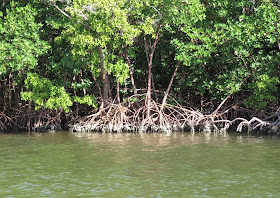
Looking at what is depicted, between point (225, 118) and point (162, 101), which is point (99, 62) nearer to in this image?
point (162, 101)

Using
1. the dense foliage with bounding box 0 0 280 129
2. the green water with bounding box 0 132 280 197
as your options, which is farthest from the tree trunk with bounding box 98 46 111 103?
the green water with bounding box 0 132 280 197

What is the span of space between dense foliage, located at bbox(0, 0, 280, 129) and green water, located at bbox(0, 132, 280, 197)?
2198mm

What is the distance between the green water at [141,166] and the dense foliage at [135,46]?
2198mm

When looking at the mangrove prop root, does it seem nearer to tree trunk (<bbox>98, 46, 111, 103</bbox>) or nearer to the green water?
tree trunk (<bbox>98, 46, 111, 103</bbox>)

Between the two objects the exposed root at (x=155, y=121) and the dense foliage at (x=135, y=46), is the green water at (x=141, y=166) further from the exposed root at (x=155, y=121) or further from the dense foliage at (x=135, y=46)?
the dense foliage at (x=135, y=46)

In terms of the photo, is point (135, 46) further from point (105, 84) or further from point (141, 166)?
point (141, 166)

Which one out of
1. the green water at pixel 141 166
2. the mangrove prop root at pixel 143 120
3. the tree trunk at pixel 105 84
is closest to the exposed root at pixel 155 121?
the mangrove prop root at pixel 143 120

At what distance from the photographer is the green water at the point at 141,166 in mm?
9406

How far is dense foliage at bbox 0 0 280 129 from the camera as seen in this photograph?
17484 millimetres

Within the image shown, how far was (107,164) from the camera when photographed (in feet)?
39.4

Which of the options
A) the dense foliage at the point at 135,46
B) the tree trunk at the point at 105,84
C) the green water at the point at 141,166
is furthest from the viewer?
the tree trunk at the point at 105,84

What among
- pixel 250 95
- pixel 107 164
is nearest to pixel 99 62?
pixel 250 95

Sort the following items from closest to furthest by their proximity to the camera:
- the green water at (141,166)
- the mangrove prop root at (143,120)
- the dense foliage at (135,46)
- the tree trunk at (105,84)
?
the green water at (141,166)
the dense foliage at (135,46)
the mangrove prop root at (143,120)
the tree trunk at (105,84)

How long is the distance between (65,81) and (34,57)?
1558mm
